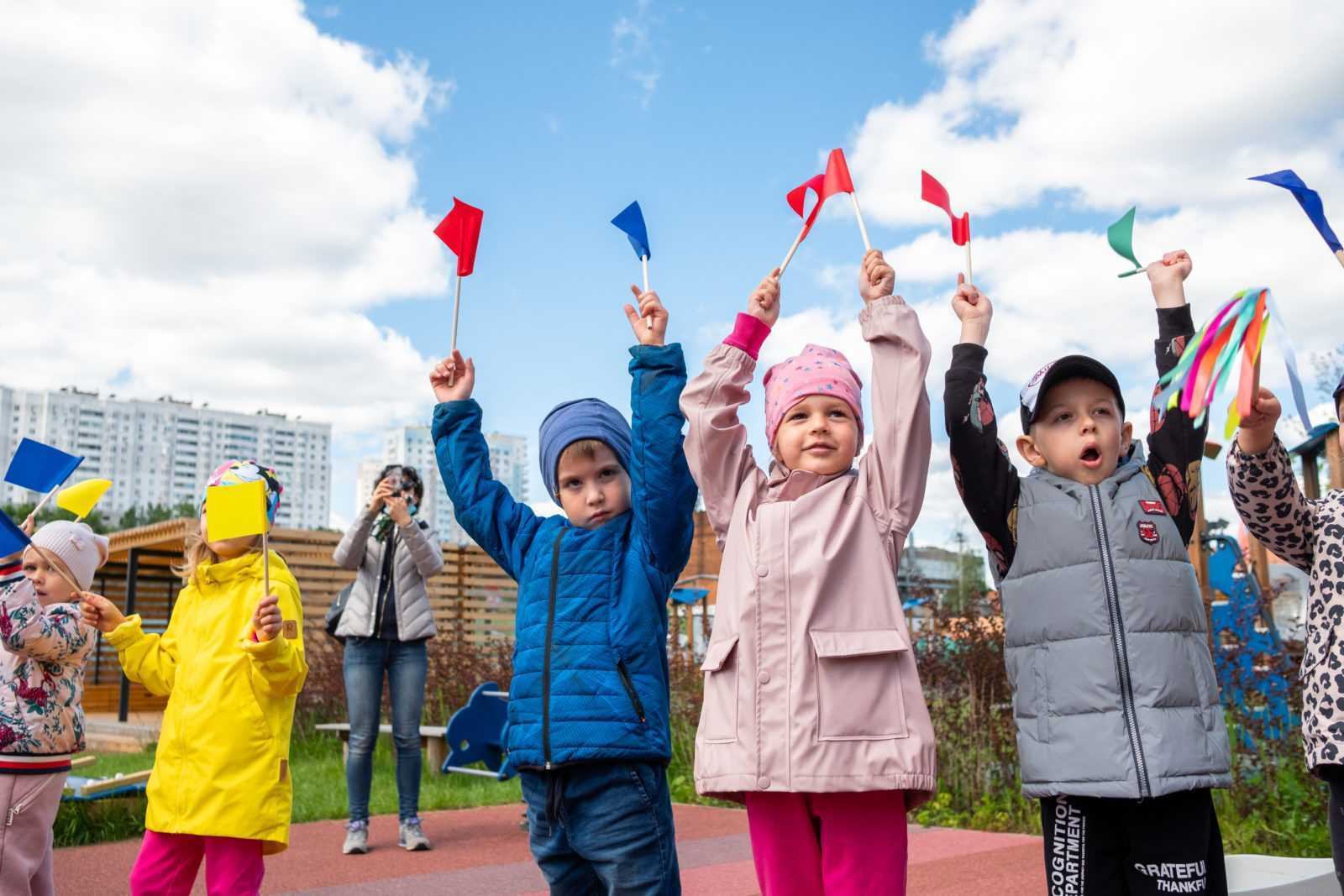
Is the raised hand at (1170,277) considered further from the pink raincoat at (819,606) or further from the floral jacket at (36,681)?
the floral jacket at (36,681)

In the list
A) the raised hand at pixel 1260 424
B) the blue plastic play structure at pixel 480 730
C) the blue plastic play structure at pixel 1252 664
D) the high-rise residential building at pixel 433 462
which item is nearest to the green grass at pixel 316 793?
the blue plastic play structure at pixel 480 730

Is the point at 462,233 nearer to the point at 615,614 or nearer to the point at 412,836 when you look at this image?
the point at 615,614

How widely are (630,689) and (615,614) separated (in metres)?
0.20

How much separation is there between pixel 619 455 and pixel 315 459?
362 feet

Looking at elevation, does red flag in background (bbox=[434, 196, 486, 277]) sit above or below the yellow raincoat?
above

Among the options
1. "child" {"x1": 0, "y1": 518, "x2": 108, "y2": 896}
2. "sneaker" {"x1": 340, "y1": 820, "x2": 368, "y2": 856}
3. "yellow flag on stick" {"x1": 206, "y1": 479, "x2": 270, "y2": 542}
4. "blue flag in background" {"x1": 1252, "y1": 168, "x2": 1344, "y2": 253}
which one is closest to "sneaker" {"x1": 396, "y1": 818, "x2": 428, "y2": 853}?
"sneaker" {"x1": 340, "y1": 820, "x2": 368, "y2": 856}

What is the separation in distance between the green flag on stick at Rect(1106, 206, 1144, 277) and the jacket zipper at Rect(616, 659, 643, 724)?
1.69 m

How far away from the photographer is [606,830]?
9.40 feet

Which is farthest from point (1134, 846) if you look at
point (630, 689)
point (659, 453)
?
point (659, 453)

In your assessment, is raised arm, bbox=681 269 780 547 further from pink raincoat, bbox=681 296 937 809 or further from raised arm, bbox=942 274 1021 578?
raised arm, bbox=942 274 1021 578

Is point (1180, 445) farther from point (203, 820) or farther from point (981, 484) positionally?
point (203, 820)

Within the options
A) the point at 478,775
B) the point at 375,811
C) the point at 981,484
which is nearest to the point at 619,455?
the point at 981,484

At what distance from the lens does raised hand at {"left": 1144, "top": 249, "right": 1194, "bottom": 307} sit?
299cm

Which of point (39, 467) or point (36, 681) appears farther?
point (39, 467)
